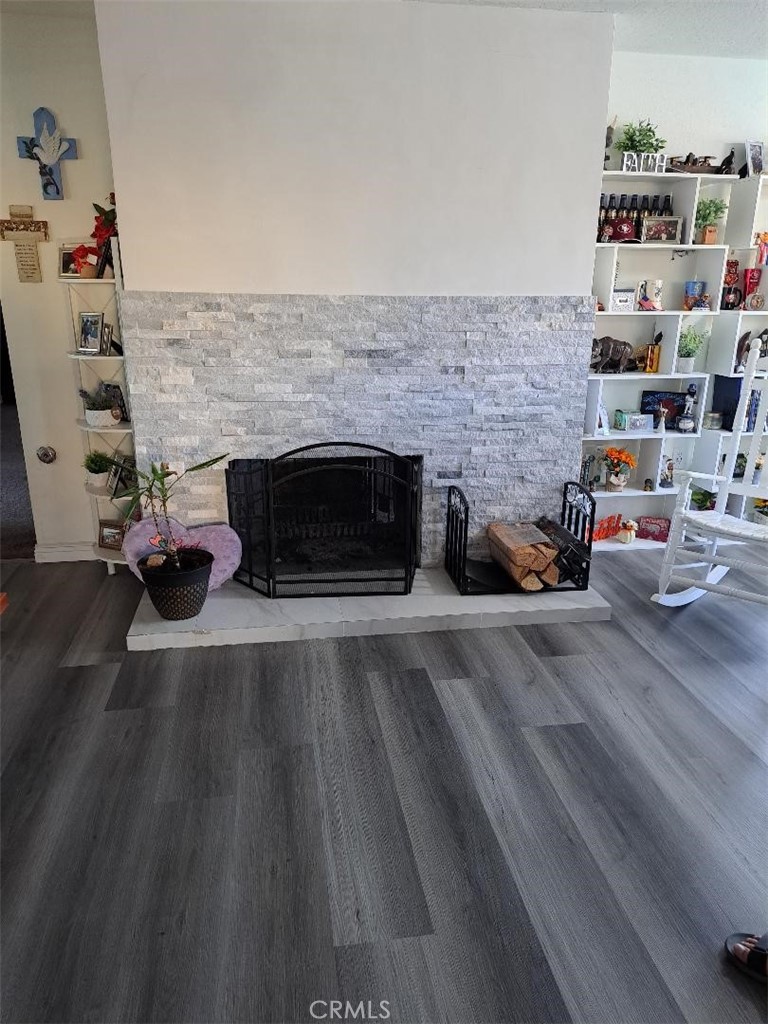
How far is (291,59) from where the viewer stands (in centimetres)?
275

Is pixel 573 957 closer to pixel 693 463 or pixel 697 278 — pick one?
pixel 693 463

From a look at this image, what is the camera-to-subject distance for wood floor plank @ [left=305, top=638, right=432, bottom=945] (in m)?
1.62

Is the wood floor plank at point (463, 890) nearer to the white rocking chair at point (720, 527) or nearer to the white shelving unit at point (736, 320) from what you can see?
the white rocking chair at point (720, 527)

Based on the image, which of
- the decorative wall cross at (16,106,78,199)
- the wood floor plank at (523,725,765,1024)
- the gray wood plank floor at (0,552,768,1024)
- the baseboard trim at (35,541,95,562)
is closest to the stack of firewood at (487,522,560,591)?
the gray wood plank floor at (0,552,768,1024)

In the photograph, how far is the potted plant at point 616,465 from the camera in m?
3.83

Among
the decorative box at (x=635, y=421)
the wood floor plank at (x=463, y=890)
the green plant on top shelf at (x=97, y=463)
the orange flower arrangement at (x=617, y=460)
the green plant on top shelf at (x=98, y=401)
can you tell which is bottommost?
the wood floor plank at (x=463, y=890)

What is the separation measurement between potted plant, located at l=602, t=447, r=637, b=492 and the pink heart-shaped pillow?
2091 millimetres

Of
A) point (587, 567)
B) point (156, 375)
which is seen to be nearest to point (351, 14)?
point (156, 375)

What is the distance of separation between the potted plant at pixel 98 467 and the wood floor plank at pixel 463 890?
1.88 meters

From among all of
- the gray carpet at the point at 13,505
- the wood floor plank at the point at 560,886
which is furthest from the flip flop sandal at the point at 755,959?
the gray carpet at the point at 13,505

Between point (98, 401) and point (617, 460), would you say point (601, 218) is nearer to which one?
point (617, 460)

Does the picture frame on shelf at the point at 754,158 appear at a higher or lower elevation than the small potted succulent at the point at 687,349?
higher

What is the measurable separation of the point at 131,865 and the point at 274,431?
1.88 m

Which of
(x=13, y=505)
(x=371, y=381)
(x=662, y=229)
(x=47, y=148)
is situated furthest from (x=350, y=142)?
(x=13, y=505)
